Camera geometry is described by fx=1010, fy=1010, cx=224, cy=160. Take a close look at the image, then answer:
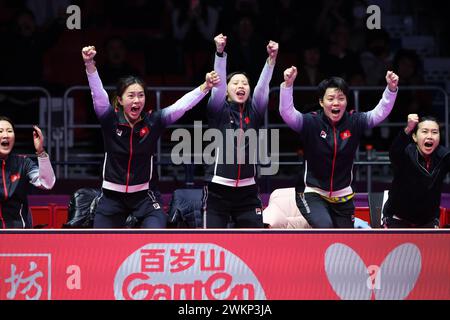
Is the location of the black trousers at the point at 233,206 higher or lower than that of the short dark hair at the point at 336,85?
lower

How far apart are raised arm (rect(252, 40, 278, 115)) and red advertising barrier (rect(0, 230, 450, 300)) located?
5.34 ft

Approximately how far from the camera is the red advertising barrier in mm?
5211

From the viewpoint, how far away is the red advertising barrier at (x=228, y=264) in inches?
205

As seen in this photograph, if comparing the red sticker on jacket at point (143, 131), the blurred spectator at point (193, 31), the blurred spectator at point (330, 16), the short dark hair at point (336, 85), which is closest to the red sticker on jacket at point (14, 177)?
the red sticker on jacket at point (143, 131)

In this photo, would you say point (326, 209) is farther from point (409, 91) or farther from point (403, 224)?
point (409, 91)

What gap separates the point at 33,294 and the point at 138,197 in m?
1.37

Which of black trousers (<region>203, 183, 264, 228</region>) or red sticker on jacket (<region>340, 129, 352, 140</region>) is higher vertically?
red sticker on jacket (<region>340, 129, 352, 140</region>)

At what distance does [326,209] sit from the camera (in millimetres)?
6438

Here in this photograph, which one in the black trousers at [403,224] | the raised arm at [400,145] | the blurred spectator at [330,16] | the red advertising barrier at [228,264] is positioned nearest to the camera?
the red advertising barrier at [228,264]

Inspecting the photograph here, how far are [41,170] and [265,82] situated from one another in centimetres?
155

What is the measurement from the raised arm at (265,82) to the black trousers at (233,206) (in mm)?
553

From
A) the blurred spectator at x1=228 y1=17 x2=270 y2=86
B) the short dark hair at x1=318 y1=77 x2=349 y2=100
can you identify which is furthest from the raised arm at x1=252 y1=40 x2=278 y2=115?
the blurred spectator at x1=228 y1=17 x2=270 y2=86

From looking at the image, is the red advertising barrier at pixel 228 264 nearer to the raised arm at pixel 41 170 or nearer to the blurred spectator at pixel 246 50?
the raised arm at pixel 41 170

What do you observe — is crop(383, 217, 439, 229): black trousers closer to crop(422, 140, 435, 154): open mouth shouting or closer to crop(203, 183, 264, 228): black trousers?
crop(422, 140, 435, 154): open mouth shouting
